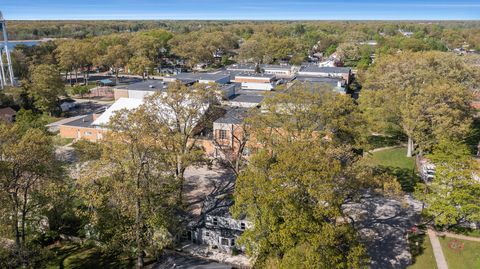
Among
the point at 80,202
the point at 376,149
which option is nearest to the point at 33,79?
the point at 80,202

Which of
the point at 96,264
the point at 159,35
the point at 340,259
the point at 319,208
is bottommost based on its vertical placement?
the point at 96,264

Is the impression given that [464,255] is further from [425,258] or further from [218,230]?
[218,230]

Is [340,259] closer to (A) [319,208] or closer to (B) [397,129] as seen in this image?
(A) [319,208]

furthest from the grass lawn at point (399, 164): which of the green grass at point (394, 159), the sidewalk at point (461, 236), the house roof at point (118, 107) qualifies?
the house roof at point (118, 107)

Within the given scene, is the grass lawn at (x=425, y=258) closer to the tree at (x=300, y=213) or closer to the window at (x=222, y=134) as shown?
the tree at (x=300, y=213)

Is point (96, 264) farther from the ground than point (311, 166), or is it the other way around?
point (311, 166)

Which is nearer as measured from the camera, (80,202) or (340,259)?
(340,259)
